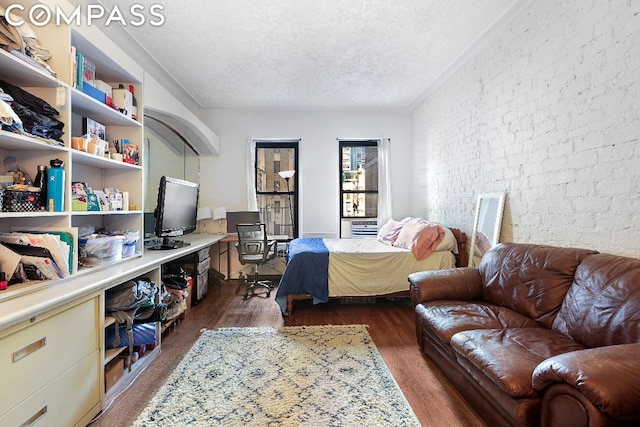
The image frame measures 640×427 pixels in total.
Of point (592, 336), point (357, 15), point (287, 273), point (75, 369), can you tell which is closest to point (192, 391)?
point (75, 369)

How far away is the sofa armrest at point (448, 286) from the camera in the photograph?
2326 mm

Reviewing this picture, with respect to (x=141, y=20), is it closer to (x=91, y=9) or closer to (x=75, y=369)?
(x=91, y=9)

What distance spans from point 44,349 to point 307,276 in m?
2.18

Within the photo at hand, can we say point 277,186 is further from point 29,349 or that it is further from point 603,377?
point 603,377

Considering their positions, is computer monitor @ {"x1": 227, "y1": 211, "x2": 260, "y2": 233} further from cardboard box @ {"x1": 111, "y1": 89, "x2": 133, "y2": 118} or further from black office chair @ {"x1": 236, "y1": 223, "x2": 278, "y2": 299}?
cardboard box @ {"x1": 111, "y1": 89, "x2": 133, "y2": 118}

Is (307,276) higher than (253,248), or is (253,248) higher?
(253,248)

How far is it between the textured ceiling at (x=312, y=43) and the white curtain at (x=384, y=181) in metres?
0.92

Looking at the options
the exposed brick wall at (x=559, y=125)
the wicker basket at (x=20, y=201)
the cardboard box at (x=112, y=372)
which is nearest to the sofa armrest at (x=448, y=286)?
the exposed brick wall at (x=559, y=125)

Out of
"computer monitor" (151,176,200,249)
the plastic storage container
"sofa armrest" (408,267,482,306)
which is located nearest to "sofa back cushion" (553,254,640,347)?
"sofa armrest" (408,267,482,306)

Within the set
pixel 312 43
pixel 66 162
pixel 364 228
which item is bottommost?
pixel 364 228

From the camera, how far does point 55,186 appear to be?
1.61m

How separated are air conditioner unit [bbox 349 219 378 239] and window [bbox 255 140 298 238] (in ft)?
3.36

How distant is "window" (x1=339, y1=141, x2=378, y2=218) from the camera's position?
5133mm

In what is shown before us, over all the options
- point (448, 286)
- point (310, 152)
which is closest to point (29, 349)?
point (448, 286)
